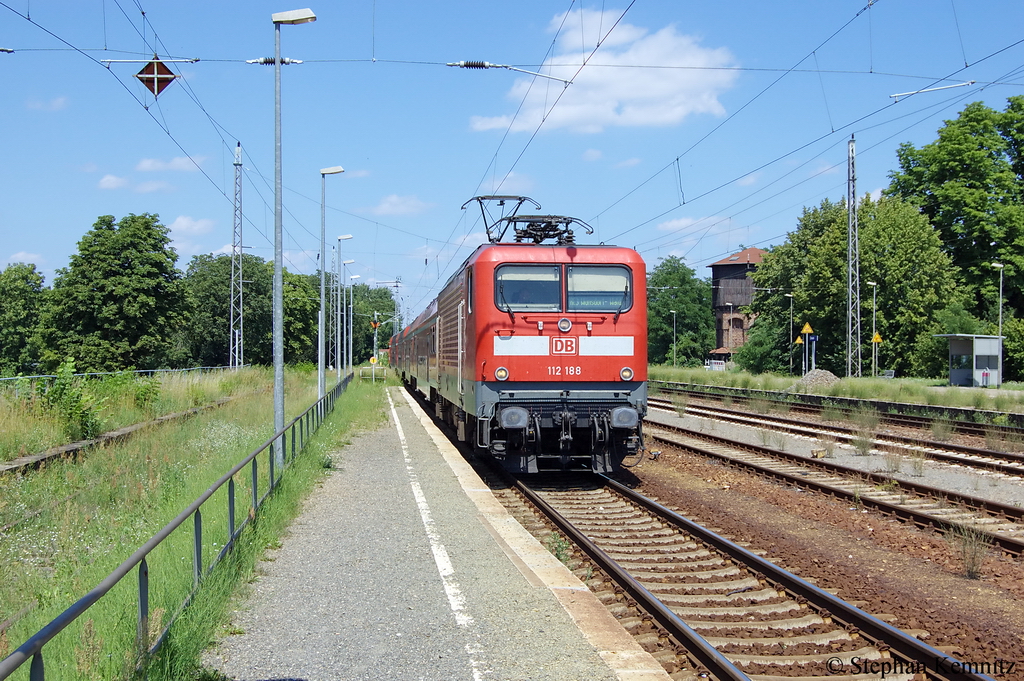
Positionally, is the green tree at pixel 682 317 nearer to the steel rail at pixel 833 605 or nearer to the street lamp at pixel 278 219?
the street lamp at pixel 278 219

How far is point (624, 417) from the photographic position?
39.9ft

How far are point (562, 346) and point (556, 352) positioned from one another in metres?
0.12

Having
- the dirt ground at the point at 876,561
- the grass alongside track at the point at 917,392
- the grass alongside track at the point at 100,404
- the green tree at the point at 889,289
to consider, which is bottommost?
the dirt ground at the point at 876,561

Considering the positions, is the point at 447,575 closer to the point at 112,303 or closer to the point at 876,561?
the point at 876,561

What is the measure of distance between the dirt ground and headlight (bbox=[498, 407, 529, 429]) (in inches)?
78.8

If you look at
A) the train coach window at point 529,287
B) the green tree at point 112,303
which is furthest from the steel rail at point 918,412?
the green tree at point 112,303

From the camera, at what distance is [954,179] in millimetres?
49875

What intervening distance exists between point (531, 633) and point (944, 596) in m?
3.54

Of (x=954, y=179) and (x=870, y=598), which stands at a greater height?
(x=954, y=179)

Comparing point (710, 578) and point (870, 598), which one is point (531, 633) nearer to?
point (710, 578)

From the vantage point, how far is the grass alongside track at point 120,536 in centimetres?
489

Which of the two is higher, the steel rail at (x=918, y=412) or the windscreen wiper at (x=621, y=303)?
the windscreen wiper at (x=621, y=303)

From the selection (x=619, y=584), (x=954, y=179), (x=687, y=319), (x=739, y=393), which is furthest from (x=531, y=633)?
(x=687, y=319)

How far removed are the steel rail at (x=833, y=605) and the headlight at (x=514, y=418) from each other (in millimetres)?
2872
